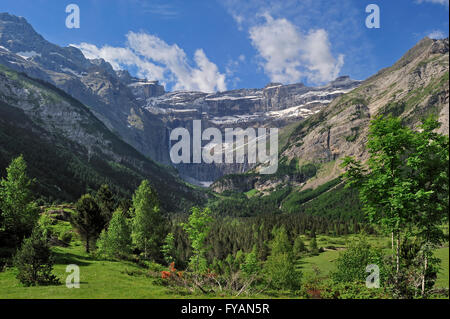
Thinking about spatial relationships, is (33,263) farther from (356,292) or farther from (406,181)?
(406,181)

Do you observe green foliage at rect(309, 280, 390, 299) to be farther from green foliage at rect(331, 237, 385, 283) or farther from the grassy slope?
green foliage at rect(331, 237, 385, 283)

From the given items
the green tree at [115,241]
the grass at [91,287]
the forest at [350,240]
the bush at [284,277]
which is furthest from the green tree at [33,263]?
the bush at [284,277]

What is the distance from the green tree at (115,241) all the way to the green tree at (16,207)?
38.4 ft

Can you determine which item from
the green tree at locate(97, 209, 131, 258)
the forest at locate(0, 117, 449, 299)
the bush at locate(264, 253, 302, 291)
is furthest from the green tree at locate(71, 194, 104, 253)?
the bush at locate(264, 253, 302, 291)

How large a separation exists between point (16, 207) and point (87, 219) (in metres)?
13.0

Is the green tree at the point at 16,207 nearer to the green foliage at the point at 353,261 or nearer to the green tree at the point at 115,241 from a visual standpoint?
the green tree at the point at 115,241

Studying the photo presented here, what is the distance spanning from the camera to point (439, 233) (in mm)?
16359

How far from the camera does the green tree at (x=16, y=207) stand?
40500 mm

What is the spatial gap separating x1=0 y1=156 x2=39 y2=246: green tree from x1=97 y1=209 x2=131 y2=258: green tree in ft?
38.4

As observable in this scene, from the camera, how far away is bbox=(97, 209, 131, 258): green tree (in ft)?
159

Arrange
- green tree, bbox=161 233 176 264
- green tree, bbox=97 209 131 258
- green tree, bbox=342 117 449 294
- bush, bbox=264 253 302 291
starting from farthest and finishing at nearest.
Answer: green tree, bbox=161 233 176 264 < bush, bbox=264 253 302 291 < green tree, bbox=97 209 131 258 < green tree, bbox=342 117 449 294
